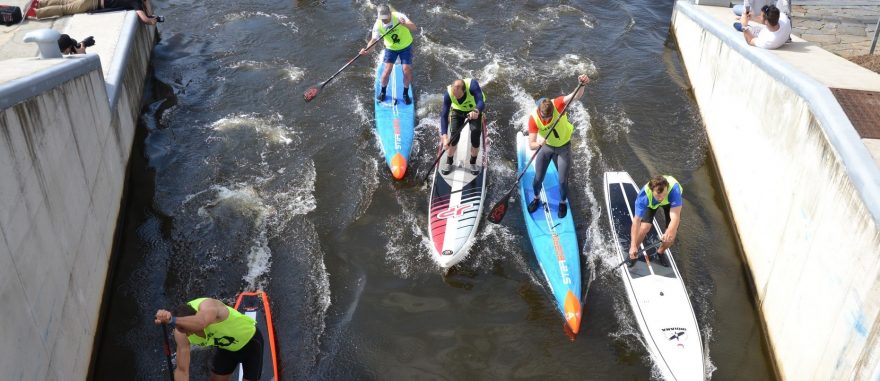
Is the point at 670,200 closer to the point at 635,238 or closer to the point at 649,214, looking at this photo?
the point at 649,214

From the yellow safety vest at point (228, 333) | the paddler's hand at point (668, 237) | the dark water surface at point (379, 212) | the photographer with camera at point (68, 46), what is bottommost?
the dark water surface at point (379, 212)

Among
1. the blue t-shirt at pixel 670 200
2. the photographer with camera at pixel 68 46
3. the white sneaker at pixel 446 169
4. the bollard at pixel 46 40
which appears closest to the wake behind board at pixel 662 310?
the blue t-shirt at pixel 670 200

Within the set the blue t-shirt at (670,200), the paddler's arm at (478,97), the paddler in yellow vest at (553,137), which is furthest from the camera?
the paddler's arm at (478,97)

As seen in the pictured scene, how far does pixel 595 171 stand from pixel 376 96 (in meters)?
4.85

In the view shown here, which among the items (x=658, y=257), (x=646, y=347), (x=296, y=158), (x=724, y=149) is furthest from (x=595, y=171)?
(x=296, y=158)

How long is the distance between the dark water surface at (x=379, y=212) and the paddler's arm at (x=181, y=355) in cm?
208

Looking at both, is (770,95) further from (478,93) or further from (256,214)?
(256,214)

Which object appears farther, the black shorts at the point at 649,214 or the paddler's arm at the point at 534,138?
the paddler's arm at the point at 534,138

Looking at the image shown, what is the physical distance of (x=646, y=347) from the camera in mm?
8586

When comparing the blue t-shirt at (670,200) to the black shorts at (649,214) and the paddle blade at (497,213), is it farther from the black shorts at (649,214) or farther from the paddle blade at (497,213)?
the paddle blade at (497,213)

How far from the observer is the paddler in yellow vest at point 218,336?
6.12 m

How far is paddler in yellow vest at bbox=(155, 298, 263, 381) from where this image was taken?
6.12 metres

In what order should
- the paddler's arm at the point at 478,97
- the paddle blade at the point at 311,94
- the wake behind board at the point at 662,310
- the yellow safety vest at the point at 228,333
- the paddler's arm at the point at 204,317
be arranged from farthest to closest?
the paddle blade at the point at 311,94
the paddler's arm at the point at 478,97
the wake behind board at the point at 662,310
the yellow safety vest at the point at 228,333
the paddler's arm at the point at 204,317

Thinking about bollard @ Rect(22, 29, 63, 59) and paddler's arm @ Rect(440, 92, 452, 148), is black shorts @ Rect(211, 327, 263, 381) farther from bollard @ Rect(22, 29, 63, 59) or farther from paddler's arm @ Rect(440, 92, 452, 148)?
bollard @ Rect(22, 29, 63, 59)
